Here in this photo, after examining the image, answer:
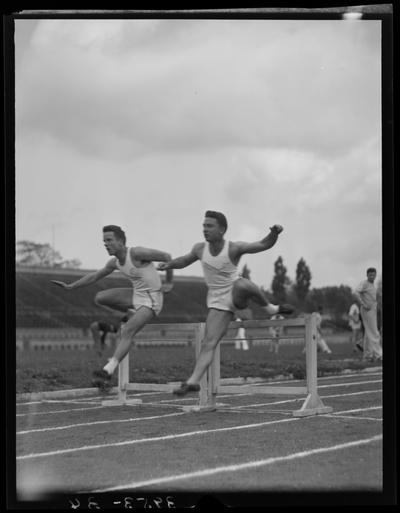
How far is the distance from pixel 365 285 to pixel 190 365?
7.79 meters

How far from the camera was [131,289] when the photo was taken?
757cm

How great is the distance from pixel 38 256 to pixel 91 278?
117cm

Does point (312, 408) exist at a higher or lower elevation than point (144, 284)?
lower

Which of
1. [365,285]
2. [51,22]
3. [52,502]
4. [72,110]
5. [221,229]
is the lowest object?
[52,502]

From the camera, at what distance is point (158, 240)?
22.6 feet

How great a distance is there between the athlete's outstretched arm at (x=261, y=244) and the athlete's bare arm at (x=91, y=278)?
1051mm

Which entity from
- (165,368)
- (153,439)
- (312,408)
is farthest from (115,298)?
(165,368)

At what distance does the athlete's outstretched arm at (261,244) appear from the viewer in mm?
6406

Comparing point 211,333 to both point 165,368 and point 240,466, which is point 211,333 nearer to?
point 240,466

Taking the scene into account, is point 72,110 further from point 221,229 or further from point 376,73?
point 376,73

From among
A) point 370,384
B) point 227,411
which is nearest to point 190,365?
point 370,384

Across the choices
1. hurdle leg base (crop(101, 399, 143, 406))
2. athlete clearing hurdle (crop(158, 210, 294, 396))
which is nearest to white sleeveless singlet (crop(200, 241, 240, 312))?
athlete clearing hurdle (crop(158, 210, 294, 396))

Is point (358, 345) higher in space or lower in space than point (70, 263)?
lower

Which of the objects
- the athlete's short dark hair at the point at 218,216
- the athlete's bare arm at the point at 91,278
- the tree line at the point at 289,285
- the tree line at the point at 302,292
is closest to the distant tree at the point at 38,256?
the tree line at the point at 289,285
